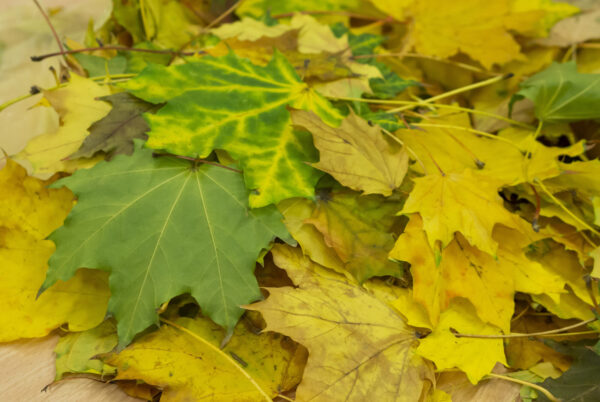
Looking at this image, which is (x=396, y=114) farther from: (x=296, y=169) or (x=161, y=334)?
(x=161, y=334)

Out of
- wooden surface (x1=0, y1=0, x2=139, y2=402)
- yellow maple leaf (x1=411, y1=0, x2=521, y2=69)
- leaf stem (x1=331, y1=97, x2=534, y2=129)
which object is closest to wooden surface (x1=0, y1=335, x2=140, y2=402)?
wooden surface (x1=0, y1=0, x2=139, y2=402)

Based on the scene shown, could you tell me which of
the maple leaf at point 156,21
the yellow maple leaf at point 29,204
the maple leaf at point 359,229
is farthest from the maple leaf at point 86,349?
the maple leaf at point 156,21

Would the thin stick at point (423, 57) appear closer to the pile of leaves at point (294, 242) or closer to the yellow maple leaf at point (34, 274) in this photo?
the pile of leaves at point (294, 242)

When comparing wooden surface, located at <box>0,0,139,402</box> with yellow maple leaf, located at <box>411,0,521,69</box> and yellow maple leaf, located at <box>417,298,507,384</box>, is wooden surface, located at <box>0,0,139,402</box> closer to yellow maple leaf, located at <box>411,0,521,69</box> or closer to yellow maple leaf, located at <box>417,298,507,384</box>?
yellow maple leaf, located at <box>417,298,507,384</box>

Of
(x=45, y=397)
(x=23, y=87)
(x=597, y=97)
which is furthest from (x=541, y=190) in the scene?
(x=23, y=87)

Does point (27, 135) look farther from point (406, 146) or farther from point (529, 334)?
point (529, 334)

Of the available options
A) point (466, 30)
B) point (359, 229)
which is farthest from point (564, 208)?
point (466, 30)
